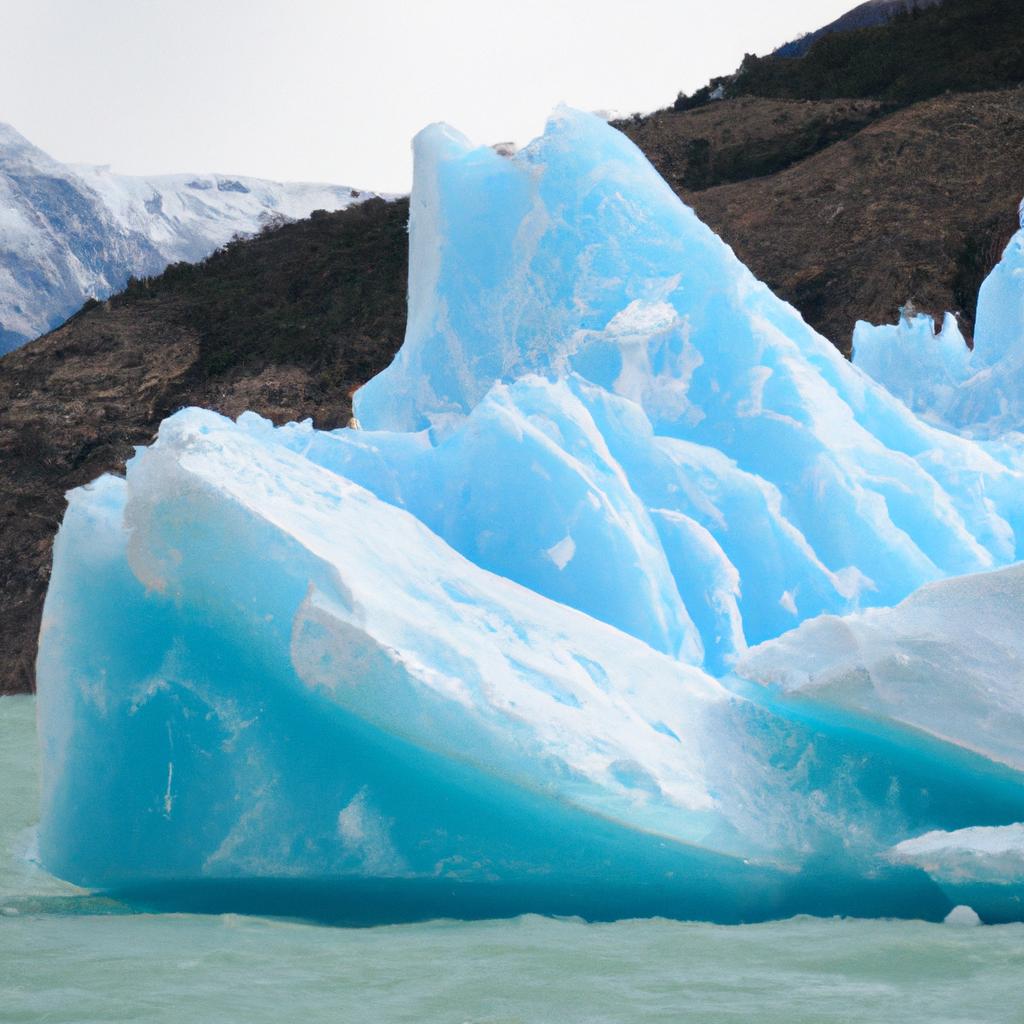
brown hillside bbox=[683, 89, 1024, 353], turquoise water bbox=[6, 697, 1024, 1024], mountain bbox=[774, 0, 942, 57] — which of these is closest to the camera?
turquoise water bbox=[6, 697, 1024, 1024]

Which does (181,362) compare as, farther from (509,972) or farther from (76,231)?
(76,231)

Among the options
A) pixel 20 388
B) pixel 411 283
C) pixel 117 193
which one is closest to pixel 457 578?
pixel 411 283

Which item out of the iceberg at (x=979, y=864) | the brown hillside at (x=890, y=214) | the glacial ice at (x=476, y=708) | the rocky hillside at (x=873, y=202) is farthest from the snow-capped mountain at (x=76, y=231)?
the iceberg at (x=979, y=864)

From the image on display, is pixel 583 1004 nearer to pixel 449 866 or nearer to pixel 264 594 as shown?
pixel 449 866

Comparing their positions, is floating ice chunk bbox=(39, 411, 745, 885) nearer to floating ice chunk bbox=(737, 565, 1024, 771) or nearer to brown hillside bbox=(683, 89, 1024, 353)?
floating ice chunk bbox=(737, 565, 1024, 771)

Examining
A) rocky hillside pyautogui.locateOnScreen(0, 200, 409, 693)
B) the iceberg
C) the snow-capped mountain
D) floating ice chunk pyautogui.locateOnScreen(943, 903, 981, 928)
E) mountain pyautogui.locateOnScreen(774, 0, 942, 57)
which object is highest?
mountain pyautogui.locateOnScreen(774, 0, 942, 57)

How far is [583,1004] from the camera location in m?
2.23

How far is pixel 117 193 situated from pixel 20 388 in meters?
26.3

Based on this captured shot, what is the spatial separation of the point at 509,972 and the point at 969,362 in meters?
6.09

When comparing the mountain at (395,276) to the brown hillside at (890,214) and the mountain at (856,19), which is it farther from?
the mountain at (856,19)

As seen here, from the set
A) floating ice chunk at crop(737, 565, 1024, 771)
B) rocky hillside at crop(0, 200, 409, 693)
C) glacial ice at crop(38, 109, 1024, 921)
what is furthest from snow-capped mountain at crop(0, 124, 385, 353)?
floating ice chunk at crop(737, 565, 1024, 771)

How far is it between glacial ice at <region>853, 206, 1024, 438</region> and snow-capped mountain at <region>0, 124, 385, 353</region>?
30179mm

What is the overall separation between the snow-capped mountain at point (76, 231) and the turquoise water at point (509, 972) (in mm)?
34756

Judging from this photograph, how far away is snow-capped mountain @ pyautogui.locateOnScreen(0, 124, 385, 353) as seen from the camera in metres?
40.9
